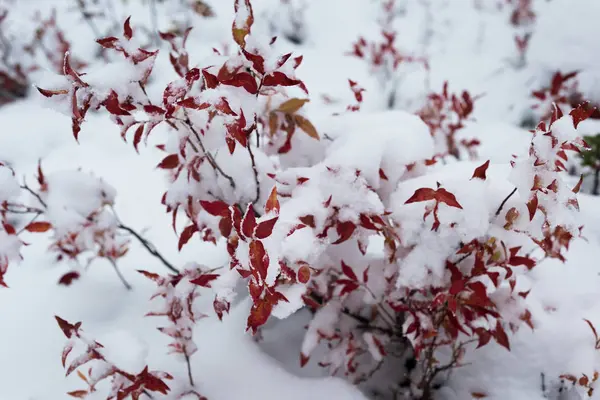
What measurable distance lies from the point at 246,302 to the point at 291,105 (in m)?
0.78

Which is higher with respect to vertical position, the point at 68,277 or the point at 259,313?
the point at 259,313

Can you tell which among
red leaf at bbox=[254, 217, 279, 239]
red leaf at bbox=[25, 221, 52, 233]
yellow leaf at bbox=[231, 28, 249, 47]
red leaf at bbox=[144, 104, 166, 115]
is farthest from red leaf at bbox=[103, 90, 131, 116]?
red leaf at bbox=[25, 221, 52, 233]

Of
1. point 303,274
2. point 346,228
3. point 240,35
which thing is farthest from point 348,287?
point 240,35

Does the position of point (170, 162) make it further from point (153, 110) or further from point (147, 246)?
point (147, 246)

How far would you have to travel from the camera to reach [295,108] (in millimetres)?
1143

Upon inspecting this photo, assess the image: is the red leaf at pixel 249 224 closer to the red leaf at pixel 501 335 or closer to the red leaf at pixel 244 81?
the red leaf at pixel 244 81

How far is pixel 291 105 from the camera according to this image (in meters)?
1.14

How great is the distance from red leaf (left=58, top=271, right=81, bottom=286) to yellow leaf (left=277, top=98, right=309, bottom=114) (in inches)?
46.2

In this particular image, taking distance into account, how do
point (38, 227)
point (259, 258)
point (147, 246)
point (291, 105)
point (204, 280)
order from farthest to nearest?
point (147, 246) → point (38, 227) → point (291, 105) → point (204, 280) → point (259, 258)

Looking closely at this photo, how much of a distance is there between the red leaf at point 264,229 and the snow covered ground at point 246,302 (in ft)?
1.59

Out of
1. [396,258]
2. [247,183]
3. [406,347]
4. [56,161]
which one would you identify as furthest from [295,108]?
[56,161]

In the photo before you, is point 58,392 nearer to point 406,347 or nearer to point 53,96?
point 53,96

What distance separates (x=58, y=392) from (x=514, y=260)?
1383 mm

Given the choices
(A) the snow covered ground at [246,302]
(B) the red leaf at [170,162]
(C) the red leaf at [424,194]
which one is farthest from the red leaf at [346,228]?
(B) the red leaf at [170,162]
